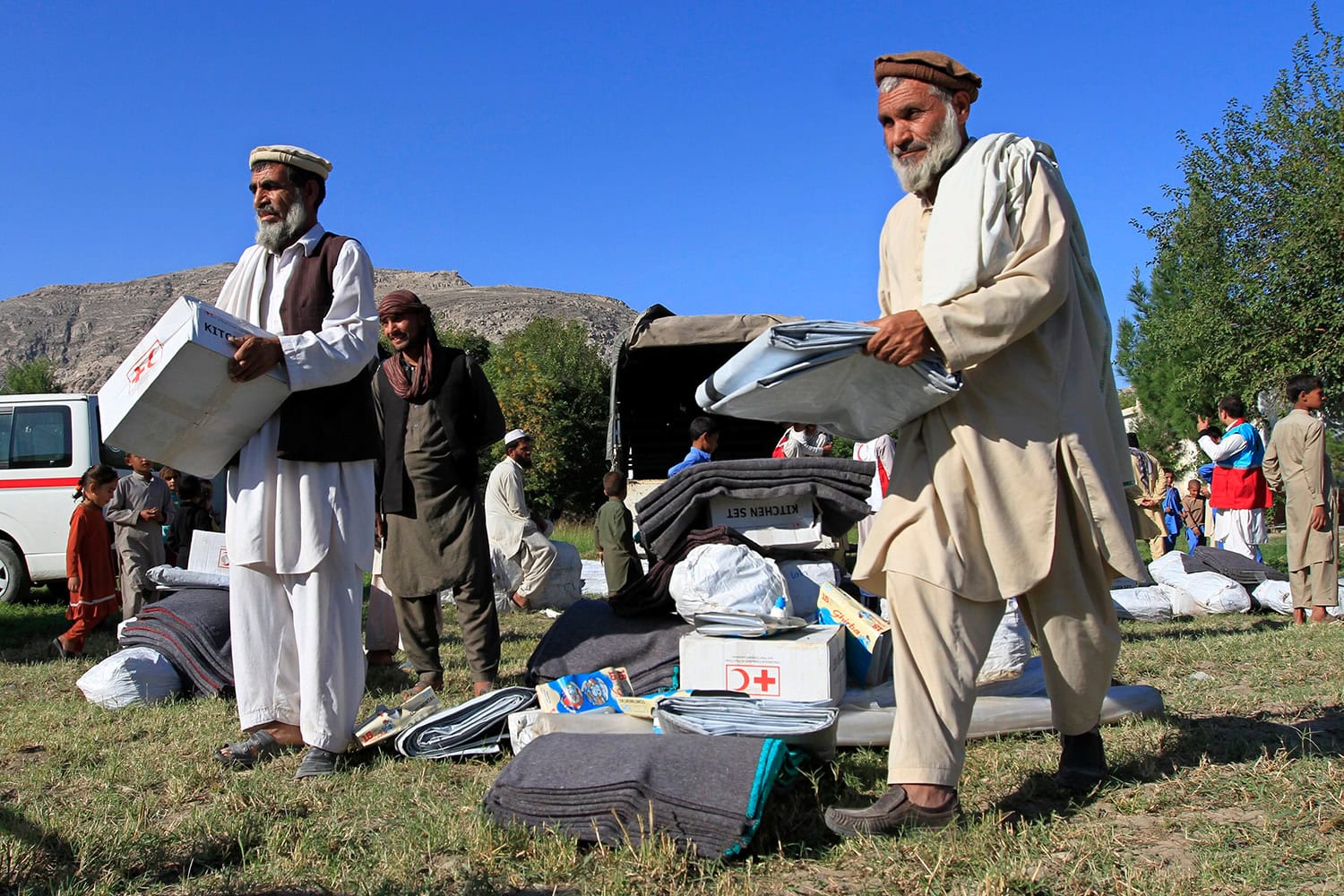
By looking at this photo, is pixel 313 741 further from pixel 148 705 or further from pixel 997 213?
pixel 997 213

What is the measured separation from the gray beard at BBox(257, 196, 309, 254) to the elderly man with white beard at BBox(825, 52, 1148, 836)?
2.05 m

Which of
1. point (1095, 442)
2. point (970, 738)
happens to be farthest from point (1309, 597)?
point (1095, 442)

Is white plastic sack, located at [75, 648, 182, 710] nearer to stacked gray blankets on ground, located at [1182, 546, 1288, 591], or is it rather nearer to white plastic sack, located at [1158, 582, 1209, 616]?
white plastic sack, located at [1158, 582, 1209, 616]

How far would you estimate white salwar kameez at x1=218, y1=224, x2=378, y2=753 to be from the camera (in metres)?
3.42

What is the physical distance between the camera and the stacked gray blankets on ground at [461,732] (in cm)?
345

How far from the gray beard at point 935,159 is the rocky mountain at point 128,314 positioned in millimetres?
73027

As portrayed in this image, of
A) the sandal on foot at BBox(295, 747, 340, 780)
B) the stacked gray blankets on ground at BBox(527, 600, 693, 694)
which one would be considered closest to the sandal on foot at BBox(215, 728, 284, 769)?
the sandal on foot at BBox(295, 747, 340, 780)

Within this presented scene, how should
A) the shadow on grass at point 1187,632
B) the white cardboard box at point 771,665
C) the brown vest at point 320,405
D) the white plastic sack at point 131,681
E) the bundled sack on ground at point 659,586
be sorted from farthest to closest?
the shadow on grass at point 1187,632
the white plastic sack at point 131,681
the bundled sack on ground at point 659,586
the brown vest at point 320,405
the white cardboard box at point 771,665

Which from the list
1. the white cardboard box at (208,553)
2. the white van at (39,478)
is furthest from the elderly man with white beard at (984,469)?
the white van at (39,478)

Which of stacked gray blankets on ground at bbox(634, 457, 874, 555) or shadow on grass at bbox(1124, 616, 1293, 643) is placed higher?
stacked gray blankets on ground at bbox(634, 457, 874, 555)

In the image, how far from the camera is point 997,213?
8.57ft

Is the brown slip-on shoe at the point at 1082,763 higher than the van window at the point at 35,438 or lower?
lower

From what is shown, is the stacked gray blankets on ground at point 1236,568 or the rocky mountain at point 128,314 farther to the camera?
the rocky mountain at point 128,314

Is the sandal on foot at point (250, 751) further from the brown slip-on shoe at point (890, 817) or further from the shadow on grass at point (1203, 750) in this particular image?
the shadow on grass at point (1203, 750)
